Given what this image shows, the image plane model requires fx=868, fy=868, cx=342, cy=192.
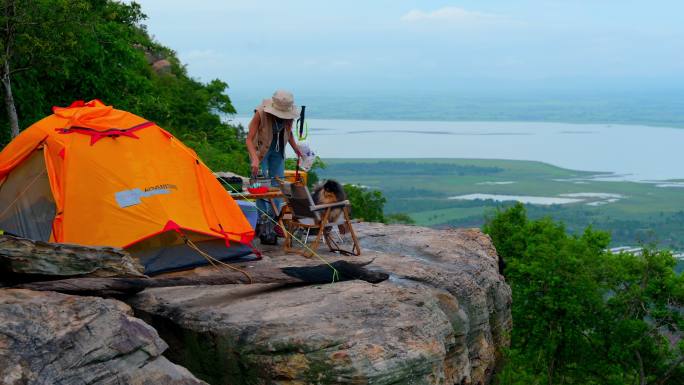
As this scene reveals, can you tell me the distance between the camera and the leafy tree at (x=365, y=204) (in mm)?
44219

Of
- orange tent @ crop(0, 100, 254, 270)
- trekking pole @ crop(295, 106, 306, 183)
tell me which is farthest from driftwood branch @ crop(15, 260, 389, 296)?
trekking pole @ crop(295, 106, 306, 183)

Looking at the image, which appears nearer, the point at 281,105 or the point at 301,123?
the point at 281,105

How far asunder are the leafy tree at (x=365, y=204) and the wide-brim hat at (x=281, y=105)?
2949 cm

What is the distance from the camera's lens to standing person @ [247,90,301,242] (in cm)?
1359

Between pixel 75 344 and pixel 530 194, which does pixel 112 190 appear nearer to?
pixel 75 344

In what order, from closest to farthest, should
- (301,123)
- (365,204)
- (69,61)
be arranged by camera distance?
(301,123) < (69,61) < (365,204)

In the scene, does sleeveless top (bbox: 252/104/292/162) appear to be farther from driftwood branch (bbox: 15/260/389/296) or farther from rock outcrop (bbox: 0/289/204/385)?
rock outcrop (bbox: 0/289/204/385)

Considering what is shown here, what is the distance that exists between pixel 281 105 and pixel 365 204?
32.7 meters

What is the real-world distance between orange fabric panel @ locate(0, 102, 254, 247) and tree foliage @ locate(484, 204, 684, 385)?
17054 mm

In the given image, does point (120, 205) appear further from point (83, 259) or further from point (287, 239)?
point (287, 239)

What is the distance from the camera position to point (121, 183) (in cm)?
1165

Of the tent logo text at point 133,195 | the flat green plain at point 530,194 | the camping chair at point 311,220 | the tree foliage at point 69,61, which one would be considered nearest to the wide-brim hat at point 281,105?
the camping chair at point 311,220

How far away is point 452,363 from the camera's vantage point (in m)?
11.8

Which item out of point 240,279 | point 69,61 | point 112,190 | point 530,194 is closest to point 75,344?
point 240,279
